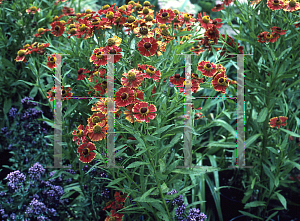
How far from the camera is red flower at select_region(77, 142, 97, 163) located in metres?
1.03

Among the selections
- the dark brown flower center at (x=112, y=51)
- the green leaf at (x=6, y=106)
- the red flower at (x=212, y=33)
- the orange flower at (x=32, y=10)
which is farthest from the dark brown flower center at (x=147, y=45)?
the green leaf at (x=6, y=106)

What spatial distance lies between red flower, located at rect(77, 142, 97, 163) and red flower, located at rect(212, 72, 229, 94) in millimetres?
489

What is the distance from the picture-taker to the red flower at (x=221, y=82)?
1.14 m

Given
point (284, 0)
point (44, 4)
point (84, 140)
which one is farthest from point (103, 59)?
point (44, 4)

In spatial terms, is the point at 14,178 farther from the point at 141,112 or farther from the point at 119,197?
the point at 141,112

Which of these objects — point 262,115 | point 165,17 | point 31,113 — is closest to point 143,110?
point 165,17

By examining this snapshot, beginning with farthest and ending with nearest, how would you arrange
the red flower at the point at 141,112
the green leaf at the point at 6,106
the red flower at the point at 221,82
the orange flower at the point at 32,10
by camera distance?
the green leaf at the point at 6,106
the orange flower at the point at 32,10
the red flower at the point at 221,82
the red flower at the point at 141,112

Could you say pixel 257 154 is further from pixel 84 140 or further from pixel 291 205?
pixel 84 140

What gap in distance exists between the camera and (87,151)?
3.43ft

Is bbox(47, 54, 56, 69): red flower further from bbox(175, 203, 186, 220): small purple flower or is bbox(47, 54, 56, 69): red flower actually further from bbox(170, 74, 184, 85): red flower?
bbox(175, 203, 186, 220): small purple flower

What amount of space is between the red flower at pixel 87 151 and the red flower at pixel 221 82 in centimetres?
49

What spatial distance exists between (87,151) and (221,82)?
530mm

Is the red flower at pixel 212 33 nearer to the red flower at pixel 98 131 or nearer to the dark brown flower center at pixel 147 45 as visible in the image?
the dark brown flower center at pixel 147 45

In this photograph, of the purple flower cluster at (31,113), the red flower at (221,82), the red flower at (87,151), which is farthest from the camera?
the purple flower cluster at (31,113)
